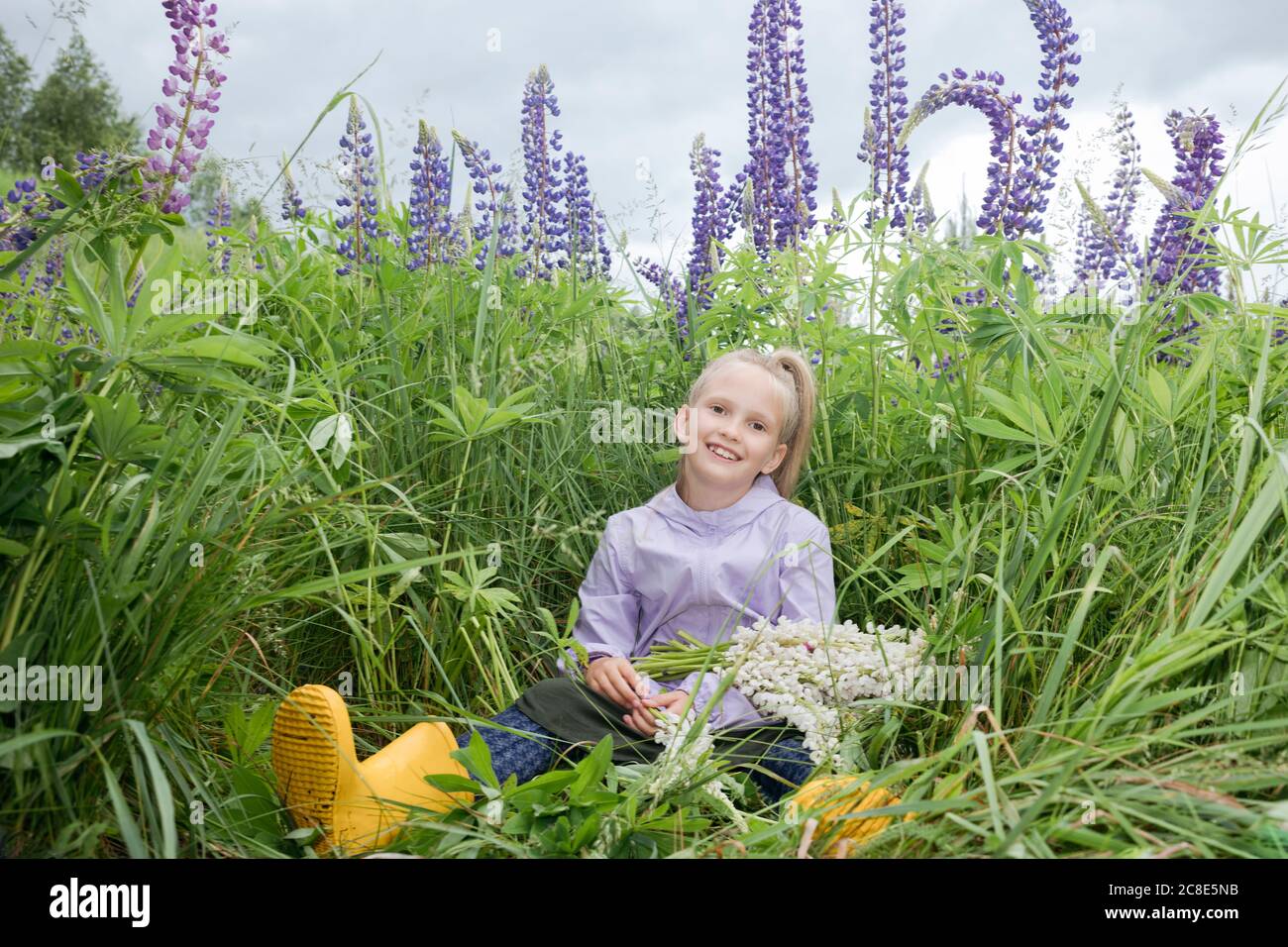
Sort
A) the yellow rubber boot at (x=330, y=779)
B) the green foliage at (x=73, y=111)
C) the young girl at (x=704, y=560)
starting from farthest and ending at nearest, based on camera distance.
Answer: the green foliage at (x=73, y=111)
the young girl at (x=704, y=560)
the yellow rubber boot at (x=330, y=779)

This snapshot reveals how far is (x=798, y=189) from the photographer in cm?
364

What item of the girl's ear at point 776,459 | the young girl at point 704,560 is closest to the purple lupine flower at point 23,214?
the young girl at point 704,560

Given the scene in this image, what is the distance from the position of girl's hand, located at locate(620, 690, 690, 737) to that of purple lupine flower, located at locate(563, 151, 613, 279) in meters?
1.85

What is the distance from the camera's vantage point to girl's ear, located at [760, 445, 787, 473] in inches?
118

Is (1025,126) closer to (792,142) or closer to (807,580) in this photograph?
(792,142)

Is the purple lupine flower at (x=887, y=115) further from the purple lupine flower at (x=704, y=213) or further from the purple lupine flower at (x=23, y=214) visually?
the purple lupine flower at (x=23, y=214)

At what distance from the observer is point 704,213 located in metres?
3.85

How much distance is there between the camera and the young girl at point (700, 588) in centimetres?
238

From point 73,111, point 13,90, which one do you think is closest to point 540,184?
point 13,90

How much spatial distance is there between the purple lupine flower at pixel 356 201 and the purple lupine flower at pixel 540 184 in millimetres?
590

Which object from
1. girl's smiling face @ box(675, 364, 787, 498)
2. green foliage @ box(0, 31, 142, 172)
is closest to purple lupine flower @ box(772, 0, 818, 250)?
girl's smiling face @ box(675, 364, 787, 498)

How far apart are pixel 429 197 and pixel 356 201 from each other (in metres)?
0.39
